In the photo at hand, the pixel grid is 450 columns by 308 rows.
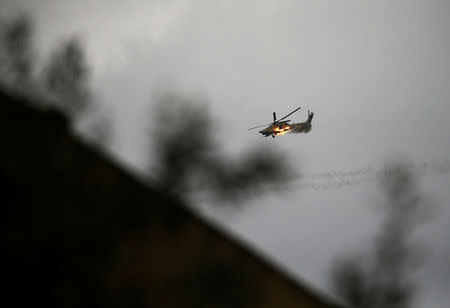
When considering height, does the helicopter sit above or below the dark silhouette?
above

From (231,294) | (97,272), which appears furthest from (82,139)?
(231,294)

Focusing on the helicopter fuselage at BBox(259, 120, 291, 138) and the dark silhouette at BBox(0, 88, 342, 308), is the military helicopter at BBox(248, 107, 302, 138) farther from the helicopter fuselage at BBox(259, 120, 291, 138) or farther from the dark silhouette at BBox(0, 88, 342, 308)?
the dark silhouette at BBox(0, 88, 342, 308)

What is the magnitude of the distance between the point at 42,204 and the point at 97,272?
1961mm

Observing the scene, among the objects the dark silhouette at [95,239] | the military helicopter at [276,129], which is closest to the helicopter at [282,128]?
the military helicopter at [276,129]

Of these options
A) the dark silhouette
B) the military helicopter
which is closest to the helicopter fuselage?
the military helicopter

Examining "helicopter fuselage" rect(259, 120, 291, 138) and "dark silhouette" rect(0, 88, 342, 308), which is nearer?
"dark silhouette" rect(0, 88, 342, 308)

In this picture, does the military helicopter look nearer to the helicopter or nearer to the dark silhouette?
the helicopter

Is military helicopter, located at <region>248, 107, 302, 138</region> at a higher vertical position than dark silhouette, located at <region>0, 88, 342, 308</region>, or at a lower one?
higher

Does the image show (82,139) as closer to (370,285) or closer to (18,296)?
(18,296)

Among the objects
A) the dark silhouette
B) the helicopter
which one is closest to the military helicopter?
the helicopter

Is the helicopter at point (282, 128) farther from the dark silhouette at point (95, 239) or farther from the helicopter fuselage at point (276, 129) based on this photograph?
the dark silhouette at point (95, 239)

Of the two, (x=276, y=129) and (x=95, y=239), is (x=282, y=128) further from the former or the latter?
(x=95, y=239)

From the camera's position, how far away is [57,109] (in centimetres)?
1280

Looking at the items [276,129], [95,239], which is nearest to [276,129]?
[276,129]
